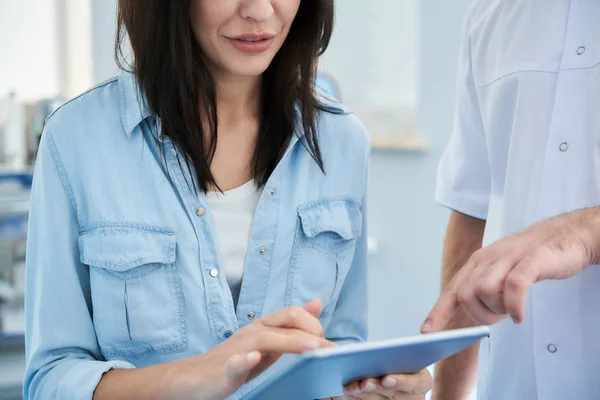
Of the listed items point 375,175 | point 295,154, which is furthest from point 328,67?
point 295,154

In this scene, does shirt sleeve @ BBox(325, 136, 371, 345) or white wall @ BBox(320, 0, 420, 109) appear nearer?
shirt sleeve @ BBox(325, 136, 371, 345)

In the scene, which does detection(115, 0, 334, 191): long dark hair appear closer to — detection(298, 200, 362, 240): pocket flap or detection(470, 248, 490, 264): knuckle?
detection(298, 200, 362, 240): pocket flap

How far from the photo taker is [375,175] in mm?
4145

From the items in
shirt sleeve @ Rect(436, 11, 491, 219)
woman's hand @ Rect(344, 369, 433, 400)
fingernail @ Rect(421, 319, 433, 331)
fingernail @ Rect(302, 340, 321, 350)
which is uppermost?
shirt sleeve @ Rect(436, 11, 491, 219)

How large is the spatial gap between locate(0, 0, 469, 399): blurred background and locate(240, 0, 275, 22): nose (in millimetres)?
2684

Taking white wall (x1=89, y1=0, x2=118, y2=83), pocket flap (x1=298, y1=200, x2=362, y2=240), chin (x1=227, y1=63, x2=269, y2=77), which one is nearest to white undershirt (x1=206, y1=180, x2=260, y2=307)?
pocket flap (x1=298, y1=200, x2=362, y2=240)

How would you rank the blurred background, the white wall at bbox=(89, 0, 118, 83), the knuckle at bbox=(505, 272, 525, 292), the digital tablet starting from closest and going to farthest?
the digital tablet, the knuckle at bbox=(505, 272, 525, 292), the white wall at bbox=(89, 0, 118, 83), the blurred background

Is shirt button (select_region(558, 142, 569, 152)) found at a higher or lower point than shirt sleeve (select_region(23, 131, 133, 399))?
higher

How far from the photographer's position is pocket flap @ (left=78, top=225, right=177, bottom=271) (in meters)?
1.33

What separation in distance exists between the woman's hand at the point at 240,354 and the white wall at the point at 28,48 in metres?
3.28

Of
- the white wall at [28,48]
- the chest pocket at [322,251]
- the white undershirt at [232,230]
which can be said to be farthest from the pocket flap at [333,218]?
the white wall at [28,48]

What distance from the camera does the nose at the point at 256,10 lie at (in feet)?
4.38

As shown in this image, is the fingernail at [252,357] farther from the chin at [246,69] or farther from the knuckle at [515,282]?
the chin at [246,69]

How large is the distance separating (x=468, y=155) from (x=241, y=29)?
53cm
